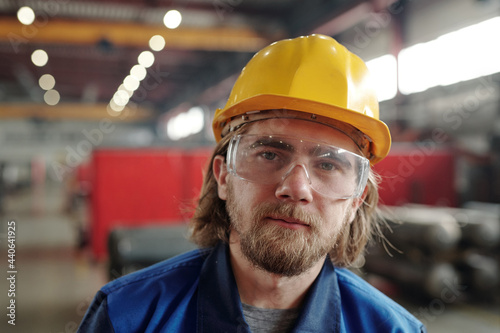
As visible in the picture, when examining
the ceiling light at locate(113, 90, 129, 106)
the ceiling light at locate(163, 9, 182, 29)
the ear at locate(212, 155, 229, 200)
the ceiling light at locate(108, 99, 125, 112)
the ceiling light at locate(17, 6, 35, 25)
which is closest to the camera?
the ear at locate(212, 155, 229, 200)

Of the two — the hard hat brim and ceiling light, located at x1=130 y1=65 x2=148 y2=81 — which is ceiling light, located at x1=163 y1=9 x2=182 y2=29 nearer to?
ceiling light, located at x1=130 y1=65 x2=148 y2=81

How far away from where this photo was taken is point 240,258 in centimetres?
156

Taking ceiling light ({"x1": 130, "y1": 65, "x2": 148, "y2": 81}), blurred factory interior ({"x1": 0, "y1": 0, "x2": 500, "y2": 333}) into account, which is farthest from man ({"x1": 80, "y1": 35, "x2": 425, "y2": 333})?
ceiling light ({"x1": 130, "y1": 65, "x2": 148, "y2": 81})

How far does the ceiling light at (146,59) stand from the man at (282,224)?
514 inches

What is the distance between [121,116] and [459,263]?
2710 centimetres

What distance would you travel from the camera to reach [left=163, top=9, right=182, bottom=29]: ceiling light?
984 cm

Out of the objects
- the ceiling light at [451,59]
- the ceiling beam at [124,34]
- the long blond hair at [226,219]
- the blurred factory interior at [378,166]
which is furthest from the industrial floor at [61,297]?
the ceiling beam at [124,34]

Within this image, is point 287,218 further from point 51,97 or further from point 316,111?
point 51,97

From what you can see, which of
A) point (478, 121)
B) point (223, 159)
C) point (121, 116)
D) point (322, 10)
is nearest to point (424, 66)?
point (478, 121)

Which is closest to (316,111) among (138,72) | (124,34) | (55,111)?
(124,34)

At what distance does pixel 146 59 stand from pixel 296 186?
1450 centimetres

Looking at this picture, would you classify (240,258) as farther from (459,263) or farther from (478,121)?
(478,121)

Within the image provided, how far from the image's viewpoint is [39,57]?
14.8m

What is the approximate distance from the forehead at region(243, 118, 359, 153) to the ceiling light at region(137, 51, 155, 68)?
13.1m
